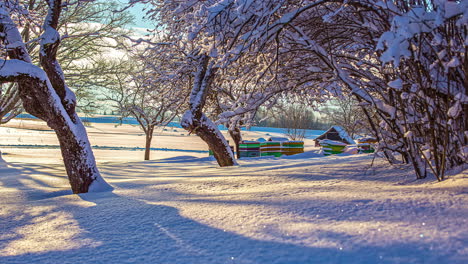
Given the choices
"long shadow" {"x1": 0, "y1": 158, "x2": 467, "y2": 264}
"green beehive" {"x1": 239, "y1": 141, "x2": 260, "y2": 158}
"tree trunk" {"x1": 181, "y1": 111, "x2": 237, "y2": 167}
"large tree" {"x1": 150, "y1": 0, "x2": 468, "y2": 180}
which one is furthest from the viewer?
"green beehive" {"x1": 239, "y1": 141, "x2": 260, "y2": 158}

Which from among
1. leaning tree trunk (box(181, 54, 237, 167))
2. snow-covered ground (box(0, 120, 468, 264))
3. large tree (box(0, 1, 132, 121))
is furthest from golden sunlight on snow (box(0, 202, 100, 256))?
large tree (box(0, 1, 132, 121))

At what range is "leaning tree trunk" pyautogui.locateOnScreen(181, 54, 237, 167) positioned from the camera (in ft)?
26.6

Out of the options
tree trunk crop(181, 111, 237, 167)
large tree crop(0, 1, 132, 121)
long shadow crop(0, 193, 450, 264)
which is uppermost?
large tree crop(0, 1, 132, 121)

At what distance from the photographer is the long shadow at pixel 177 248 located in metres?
1.63

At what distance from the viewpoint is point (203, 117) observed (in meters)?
8.47

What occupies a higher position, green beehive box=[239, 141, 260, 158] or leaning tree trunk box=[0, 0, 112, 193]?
leaning tree trunk box=[0, 0, 112, 193]

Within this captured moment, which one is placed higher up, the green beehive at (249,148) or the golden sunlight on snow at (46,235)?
the green beehive at (249,148)

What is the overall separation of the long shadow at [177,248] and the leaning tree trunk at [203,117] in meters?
5.36

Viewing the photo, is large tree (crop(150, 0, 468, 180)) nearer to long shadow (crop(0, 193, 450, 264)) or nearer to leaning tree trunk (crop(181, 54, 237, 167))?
long shadow (crop(0, 193, 450, 264))

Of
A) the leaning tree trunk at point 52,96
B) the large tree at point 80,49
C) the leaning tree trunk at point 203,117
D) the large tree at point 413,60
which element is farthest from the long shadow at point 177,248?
the large tree at point 80,49

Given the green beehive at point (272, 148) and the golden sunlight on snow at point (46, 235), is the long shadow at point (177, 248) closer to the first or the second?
the golden sunlight on snow at point (46, 235)

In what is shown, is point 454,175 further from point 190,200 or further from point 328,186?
point 190,200

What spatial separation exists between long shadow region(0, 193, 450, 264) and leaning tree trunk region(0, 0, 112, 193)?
2.59 metres

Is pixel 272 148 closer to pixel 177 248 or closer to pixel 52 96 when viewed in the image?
pixel 52 96
